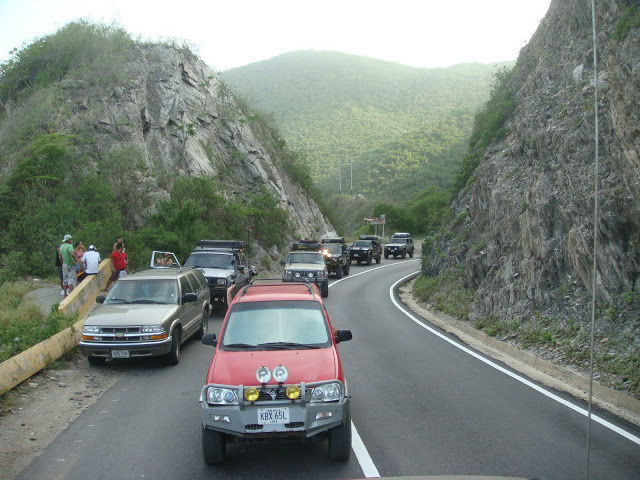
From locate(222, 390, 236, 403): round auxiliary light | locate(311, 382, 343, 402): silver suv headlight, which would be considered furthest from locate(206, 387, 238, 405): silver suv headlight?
locate(311, 382, 343, 402): silver suv headlight

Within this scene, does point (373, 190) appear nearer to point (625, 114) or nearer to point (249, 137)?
point (249, 137)

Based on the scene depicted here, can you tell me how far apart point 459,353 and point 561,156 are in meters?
6.35

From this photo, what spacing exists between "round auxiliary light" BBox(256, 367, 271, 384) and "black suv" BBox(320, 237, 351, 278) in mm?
22376

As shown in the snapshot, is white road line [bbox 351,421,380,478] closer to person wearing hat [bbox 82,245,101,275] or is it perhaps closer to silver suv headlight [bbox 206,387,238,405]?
silver suv headlight [bbox 206,387,238,405]

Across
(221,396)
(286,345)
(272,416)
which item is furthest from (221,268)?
(272,416)

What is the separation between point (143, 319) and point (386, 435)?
208 inches

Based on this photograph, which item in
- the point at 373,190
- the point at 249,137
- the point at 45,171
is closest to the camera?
the point at 45,171

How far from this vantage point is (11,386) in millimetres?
8266

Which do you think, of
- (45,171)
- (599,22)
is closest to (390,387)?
(599,22)

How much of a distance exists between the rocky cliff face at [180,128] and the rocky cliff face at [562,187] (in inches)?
684

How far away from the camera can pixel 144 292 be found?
11008 millimetres

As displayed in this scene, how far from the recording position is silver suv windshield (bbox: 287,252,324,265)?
22478mm

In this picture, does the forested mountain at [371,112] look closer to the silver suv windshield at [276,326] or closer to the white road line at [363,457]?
the silver suv windshield at [276,326]

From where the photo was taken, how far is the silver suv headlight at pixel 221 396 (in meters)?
5.45
